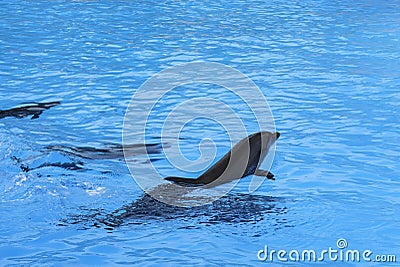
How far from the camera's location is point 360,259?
12.9ft

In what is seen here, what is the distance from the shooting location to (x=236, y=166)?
16.5ft

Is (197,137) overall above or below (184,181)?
above

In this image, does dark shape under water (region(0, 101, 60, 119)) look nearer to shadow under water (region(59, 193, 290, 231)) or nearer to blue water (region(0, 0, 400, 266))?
blue water (region(0, 0, 400, 266))

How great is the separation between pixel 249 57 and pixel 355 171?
12.4 feet

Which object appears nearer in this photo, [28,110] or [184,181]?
[184,181]

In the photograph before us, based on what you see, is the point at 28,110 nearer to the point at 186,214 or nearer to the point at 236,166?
the point at 236,166

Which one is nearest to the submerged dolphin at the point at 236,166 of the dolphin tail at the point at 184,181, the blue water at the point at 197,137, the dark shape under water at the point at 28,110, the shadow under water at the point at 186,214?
the dolphin tail at the point at 184,181

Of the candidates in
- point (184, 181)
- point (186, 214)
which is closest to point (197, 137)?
point (184, 181)

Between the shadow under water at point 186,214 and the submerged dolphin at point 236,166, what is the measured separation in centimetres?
36

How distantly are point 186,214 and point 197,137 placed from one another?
5.69 feet

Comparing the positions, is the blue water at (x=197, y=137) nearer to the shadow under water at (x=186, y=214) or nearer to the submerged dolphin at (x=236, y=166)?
the shadow under water at (x=186, y=214)

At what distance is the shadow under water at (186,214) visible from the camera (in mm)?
4246

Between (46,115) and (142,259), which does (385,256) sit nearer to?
(142,259)

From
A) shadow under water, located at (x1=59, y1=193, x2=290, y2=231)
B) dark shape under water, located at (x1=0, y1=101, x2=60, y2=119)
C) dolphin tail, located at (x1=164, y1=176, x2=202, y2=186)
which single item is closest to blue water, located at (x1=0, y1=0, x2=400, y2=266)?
shadow under water, located at (x1=59, y1=193, x2=290, y2=231)
